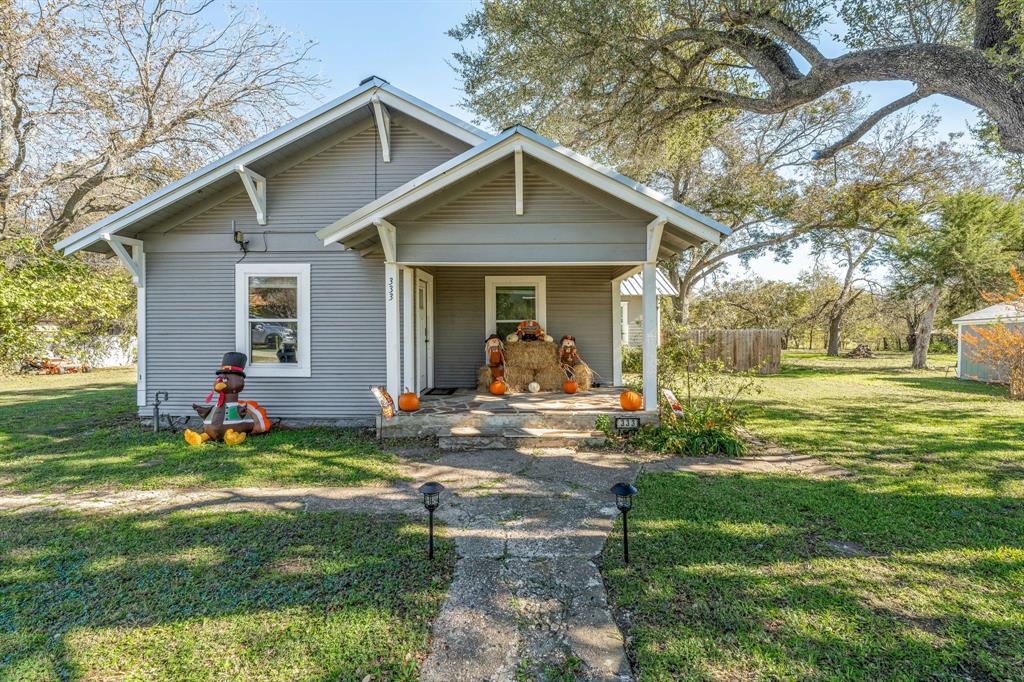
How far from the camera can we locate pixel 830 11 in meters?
7.66

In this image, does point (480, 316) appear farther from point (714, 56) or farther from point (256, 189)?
point (714, 56)

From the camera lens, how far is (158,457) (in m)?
5.99

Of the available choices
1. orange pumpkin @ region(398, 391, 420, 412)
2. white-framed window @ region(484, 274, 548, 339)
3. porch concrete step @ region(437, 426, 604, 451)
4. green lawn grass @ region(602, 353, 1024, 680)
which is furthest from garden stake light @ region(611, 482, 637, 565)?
white-framed window @ region(484, 274, 548, 339)

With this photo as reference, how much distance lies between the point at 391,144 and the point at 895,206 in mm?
17882

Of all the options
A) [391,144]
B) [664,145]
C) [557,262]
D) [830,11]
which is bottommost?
[557,262]

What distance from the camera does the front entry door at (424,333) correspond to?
8.41 meters

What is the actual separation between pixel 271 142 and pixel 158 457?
15.1 ft

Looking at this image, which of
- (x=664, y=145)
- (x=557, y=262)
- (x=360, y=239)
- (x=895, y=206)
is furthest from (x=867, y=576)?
(x=895, y=206)

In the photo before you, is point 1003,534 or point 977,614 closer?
point 977,614

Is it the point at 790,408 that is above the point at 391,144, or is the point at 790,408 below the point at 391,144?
below

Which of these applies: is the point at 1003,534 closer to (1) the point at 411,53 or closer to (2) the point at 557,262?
(2) the point at 557,262

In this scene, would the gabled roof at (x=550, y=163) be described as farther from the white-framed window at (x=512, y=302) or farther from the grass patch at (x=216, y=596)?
the grass patch at (x=216, y=596)

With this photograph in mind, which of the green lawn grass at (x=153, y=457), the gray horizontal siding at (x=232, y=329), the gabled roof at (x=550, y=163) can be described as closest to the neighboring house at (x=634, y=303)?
the gabled roof at (x=550, y=163)

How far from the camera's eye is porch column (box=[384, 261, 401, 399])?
6637mm
